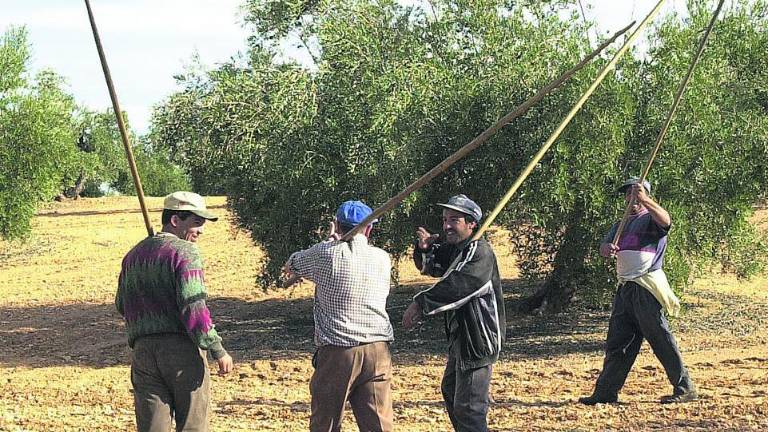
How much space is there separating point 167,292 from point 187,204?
0.51 meters

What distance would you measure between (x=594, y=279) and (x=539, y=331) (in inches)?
66.6

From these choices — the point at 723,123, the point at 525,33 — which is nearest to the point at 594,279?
the point at 723,123

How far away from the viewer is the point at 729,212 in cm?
1133

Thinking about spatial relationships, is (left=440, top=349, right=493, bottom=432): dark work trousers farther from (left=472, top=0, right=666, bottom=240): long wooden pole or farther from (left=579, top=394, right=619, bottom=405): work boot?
(left=579, top=394, right=619, bottom=405): work boot

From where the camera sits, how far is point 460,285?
5797 mm

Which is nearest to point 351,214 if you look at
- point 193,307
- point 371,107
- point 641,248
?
point 193,307

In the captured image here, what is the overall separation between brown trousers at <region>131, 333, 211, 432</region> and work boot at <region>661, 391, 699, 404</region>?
14.1 ft

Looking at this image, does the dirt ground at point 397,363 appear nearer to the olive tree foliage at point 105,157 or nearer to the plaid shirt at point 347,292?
the plaid shirt at point 347,292

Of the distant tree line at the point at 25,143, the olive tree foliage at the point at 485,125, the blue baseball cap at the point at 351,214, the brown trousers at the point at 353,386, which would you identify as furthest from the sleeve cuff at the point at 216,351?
the distant tree line at the point at 25,143

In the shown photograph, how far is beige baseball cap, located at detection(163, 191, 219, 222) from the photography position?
5375 mm

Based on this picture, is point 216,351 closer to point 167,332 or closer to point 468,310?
point 167,332

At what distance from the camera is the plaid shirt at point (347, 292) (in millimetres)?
5500

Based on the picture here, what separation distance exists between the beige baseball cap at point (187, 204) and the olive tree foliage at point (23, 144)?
15555 millimetres

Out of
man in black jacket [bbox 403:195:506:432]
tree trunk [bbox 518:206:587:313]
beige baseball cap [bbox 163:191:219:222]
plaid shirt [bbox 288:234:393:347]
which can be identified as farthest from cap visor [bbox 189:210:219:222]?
tree trunk [bbox 518:206:587:313]
